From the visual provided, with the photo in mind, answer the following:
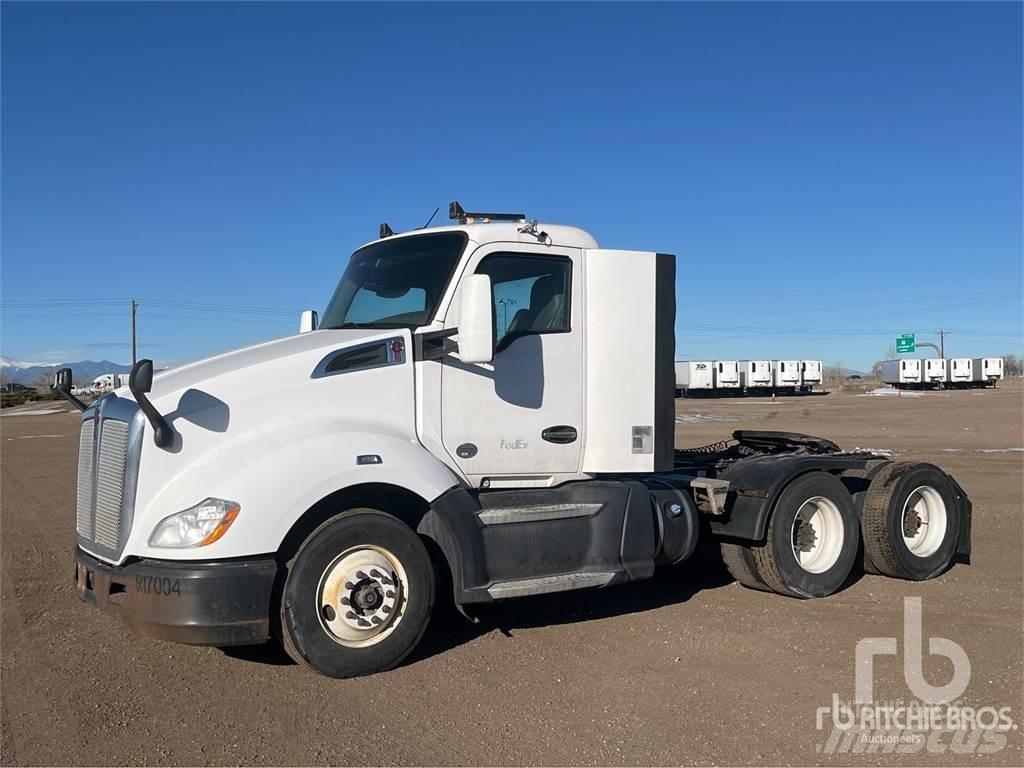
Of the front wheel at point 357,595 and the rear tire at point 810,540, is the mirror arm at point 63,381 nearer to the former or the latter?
the front wheel at point 357,595

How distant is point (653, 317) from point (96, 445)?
4.05 metres

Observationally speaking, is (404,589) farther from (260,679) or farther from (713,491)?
(713,491)

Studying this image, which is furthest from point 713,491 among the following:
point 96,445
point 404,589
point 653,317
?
point 96,445

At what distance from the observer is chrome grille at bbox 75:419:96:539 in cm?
570

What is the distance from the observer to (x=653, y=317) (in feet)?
22.6

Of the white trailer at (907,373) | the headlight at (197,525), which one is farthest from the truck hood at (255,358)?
the white trailer at (907,373)

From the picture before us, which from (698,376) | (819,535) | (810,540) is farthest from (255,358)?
(698,376)

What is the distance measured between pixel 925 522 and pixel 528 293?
4.53 m

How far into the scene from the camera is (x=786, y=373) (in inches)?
2862

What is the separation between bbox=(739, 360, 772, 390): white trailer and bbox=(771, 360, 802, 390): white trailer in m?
0.49

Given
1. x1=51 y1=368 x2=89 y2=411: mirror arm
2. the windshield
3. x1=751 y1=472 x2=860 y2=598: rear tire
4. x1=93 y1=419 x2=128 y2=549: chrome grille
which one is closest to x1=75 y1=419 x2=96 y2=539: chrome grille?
x1=93 y1=419 x2=128 y2=549: chrome grille

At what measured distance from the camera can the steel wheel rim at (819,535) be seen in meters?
7.57

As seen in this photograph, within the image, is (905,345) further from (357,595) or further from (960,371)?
(357,595)

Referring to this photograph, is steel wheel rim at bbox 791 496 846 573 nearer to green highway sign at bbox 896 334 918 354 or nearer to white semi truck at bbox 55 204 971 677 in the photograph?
white semi truck at bbox 55 204 971 677
